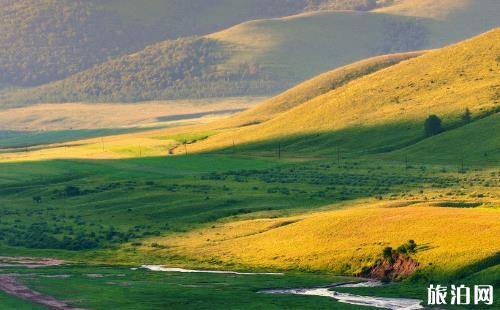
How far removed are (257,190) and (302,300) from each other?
8165 centimetres

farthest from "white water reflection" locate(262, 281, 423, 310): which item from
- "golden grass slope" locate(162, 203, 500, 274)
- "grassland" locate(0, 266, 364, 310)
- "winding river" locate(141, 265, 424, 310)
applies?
"golden grass slope" locate(162, 203, 500, 274)

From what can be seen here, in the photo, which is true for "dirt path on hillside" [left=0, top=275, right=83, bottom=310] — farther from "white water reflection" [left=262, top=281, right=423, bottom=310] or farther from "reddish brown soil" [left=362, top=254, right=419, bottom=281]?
"reddish brown soil" [left=362, top=254, right=419, bottom=281]

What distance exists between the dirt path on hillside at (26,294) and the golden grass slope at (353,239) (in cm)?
2120

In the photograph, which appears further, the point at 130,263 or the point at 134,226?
the point at 134,226

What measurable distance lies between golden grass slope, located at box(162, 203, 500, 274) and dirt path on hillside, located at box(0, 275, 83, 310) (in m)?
21.2

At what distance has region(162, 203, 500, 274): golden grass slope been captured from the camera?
87.8 metres

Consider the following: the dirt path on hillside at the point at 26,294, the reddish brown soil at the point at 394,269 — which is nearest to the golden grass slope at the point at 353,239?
the reddish brown soil at the point at 394,269

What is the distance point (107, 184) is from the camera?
175875mm

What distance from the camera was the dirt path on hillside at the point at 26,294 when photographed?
247 feet

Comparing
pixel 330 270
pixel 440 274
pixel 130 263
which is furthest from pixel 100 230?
pixel 440 274

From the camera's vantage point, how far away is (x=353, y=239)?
99.3 meters

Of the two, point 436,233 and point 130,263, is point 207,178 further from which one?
point 436,233

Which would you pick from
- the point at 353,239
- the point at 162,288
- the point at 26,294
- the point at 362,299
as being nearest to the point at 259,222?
the point at 353,239

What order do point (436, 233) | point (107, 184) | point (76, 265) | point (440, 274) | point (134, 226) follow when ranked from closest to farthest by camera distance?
point (440, 274) < point (436, 233) < point (76, 265) < point (134, 226) < point (107, 184)
